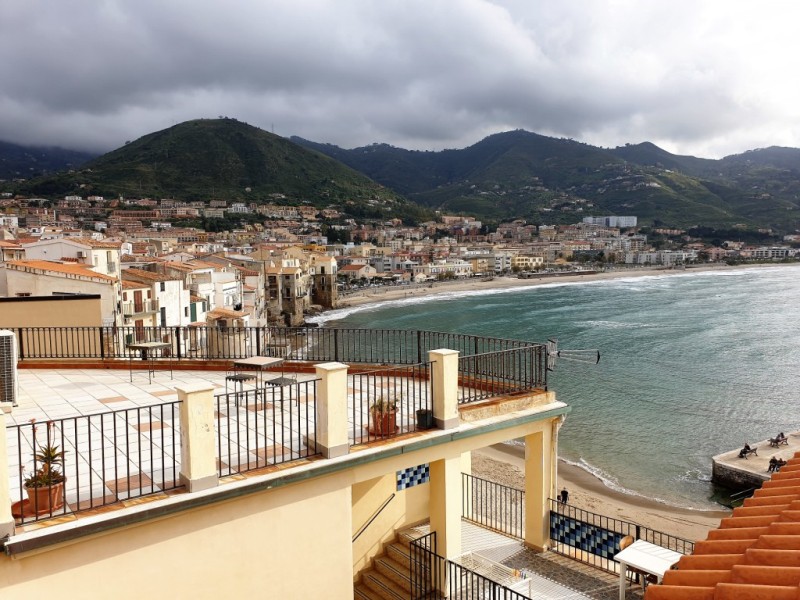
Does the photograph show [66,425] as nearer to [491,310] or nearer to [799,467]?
→ [799,467]

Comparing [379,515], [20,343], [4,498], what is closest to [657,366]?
[379,515]

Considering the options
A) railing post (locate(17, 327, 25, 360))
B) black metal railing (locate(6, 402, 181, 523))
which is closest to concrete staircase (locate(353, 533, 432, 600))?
black metal railing (locate(6, 402, 181, 523))

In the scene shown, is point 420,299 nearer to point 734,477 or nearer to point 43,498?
point 734,477

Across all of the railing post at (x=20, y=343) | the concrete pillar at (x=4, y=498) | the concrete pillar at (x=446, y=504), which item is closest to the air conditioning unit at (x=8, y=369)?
the concrete pillar at (x=4, y=498)

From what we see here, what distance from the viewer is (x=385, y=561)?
8969 millimetres

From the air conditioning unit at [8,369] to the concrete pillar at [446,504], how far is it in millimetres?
6692

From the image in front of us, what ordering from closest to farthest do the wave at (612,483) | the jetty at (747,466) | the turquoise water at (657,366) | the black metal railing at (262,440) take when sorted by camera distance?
the black metal railing at (262,440)
the wave at (612,483)
the jetty at (747,466)
the turquoise water at (657,366)

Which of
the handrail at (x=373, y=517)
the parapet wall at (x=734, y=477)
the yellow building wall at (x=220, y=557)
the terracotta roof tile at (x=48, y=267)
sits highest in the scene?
the terracotta roof tile at (x=48, y=267)

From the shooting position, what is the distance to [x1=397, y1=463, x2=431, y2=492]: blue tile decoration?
9552mm

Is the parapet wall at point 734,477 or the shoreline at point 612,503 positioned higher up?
the parapet wall at point 734,477

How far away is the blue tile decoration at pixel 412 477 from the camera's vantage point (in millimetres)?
9552

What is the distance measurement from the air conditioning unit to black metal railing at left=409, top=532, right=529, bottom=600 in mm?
6679

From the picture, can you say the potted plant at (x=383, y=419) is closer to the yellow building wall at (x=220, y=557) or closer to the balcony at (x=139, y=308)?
the yellow building wall at (x=220, y=557)

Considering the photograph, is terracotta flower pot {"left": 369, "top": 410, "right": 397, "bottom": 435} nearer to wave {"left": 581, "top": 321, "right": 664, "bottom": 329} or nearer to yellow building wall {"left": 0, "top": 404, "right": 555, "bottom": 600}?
yellow building wall {"left": 0, "top": 404, "right": 555, "bottom": 600}
